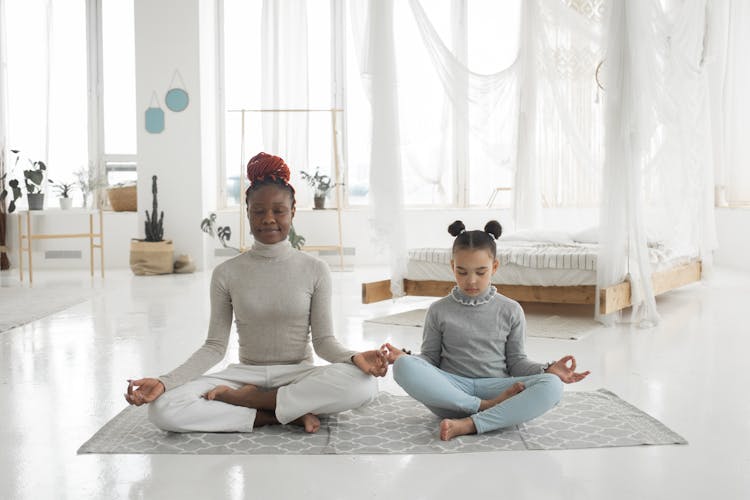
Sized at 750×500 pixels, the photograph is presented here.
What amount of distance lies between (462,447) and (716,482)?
2.27 feet

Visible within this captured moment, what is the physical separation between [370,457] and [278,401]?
0.37 m

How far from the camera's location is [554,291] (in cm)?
490

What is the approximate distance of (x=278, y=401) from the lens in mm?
2654

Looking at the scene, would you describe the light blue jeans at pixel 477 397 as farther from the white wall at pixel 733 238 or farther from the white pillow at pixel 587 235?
the white wall at pixel 733 238

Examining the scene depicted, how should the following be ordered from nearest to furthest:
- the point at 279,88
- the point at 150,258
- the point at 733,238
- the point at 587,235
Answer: the point at 587,235, the point at 150,258, the point at 733,238, the point at 279,88

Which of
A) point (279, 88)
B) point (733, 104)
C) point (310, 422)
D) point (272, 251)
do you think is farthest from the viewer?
point (279, 88)

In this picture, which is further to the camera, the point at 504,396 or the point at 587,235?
the point at 587,235

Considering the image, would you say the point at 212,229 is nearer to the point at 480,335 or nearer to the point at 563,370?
the point at 480,335

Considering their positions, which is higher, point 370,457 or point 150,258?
point 150,258

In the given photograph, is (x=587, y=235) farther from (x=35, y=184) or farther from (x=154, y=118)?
(x=35, y=184)

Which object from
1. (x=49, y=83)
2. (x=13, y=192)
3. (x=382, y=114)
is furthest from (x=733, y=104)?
(x=13, y=192)

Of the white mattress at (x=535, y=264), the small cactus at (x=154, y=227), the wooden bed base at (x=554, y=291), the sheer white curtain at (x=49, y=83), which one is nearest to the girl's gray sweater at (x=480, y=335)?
the wooden bed base at (x=554, y=291)

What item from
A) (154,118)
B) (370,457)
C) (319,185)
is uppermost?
(154,118)

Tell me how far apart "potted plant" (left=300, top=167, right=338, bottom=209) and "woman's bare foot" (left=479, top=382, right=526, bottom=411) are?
5.76 metres
